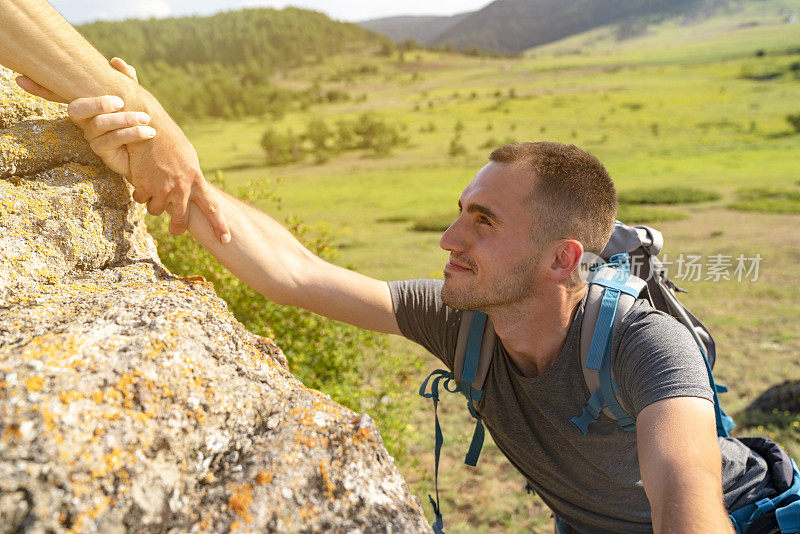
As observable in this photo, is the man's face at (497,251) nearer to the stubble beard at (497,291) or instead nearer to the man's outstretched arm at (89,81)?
the stubble beard at (497,291)

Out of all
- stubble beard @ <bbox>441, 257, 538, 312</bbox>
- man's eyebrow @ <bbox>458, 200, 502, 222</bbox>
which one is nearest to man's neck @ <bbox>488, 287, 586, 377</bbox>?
stubble beard @ <bbox>441, 257, 538, 312</bbox>

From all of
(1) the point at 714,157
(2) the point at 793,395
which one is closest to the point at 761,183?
(1) the point at 714,157

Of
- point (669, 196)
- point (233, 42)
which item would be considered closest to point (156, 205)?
point (669, 196)

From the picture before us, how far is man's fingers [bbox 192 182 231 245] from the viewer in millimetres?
2791

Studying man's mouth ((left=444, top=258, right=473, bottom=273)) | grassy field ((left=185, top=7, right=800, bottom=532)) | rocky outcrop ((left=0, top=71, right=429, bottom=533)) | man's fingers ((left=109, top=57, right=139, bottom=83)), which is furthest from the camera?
grassy field ((left=185, top=7, right=800, bottom=532))

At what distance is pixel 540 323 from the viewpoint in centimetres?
293

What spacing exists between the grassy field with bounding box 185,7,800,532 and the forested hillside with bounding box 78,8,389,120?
44.0 metres

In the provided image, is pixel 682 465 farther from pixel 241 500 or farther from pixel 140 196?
pixel 140 196

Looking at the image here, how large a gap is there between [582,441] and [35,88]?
287 centimetres

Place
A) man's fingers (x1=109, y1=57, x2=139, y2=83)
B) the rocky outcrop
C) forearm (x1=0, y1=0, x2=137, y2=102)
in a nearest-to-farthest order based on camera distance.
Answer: the rocky outcrop
forearm (x1=0, y1=0, x2=137, y2=102)
man's fingers (x1=109, y1=57, x2=139, y2=83)

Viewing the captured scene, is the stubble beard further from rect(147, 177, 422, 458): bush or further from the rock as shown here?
the rock

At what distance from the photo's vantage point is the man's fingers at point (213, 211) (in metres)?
2.79

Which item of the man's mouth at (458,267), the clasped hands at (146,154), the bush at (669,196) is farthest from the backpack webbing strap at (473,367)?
the bush at (669,196)

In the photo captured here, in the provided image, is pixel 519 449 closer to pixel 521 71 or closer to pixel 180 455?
pixel 180 455
